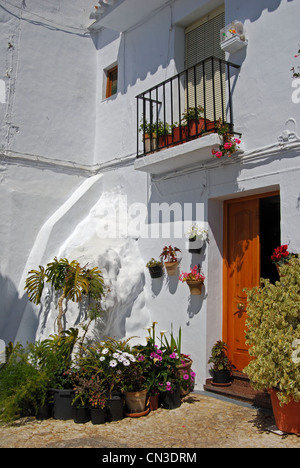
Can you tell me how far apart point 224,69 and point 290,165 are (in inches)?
86.1

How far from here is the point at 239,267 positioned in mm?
6293

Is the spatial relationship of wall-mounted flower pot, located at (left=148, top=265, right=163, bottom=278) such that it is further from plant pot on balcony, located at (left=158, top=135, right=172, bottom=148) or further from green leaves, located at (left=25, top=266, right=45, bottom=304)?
plant pot on balcony, located at (left=158, top=135, right=172, bottom=148)

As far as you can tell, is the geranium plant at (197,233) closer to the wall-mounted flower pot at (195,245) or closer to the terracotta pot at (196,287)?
the wall-mounted flower pot at (195,245)

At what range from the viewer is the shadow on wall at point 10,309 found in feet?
24.6

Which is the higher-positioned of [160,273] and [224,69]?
[224,69]

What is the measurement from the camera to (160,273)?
7059mm

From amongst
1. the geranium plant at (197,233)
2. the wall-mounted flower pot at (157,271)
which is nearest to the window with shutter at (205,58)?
the geranium plant at (197,233)

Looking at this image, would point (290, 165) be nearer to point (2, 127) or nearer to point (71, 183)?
point (71, 183)

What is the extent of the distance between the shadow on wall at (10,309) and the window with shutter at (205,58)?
4.32 m

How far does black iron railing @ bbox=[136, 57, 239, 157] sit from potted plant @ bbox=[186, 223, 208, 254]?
133 cm

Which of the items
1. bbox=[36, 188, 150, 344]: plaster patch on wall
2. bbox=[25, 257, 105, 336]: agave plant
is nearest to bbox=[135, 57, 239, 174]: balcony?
bbox=[36, 188, 150, 344]: plaster patch on wall

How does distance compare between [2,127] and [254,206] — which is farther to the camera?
Answer: [2,127]

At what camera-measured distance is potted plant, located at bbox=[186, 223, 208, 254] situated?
252 inches
